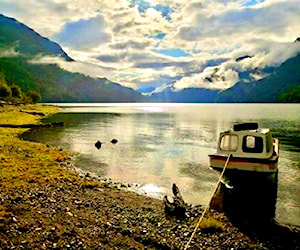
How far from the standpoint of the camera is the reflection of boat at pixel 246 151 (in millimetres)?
32562

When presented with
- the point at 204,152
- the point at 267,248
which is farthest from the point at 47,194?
the point at 204,152

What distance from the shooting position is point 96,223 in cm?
2058

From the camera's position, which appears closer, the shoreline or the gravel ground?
the gravel ground

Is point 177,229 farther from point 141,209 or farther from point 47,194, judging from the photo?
point 47,194

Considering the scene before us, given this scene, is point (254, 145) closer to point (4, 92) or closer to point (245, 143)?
Result: point (245, 143)

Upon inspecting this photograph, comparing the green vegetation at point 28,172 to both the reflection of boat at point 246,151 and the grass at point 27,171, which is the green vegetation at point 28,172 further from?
the reflection of boat at point 246,151

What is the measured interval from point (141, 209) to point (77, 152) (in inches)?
1267

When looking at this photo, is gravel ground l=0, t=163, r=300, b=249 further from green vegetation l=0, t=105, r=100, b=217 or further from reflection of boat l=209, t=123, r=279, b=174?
reflection of boat l=209, t=123, r=279, b=174

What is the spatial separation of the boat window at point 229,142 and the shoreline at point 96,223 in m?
9.20

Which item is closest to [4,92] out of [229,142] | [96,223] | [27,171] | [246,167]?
[27,171]

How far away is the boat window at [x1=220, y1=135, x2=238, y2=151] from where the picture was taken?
34.3m

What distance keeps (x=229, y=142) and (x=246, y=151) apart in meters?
1.96

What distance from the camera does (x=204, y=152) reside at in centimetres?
5828

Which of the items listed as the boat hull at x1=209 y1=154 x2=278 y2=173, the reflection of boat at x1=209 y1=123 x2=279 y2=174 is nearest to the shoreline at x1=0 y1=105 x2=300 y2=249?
the boat hull at x1=209 y1=154 x2=278 y2=173
